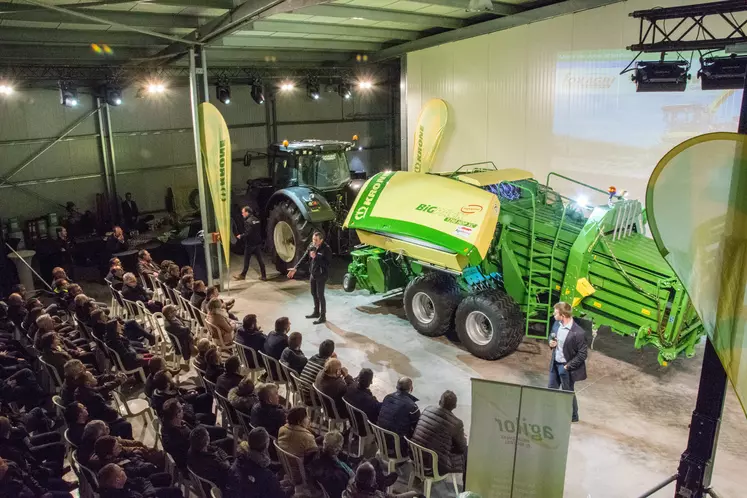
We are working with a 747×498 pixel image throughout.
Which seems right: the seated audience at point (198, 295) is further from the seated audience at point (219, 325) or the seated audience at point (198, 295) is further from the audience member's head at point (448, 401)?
the audience member's head at point (448, 401)

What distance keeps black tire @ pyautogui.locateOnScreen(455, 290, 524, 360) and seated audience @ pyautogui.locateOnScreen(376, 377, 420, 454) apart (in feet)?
8.65

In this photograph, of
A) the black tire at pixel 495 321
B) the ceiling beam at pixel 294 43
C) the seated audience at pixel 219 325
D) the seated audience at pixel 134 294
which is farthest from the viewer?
the ceiling beam at pixel 294 43

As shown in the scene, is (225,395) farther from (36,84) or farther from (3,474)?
(36,84)

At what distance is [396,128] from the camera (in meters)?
18.2

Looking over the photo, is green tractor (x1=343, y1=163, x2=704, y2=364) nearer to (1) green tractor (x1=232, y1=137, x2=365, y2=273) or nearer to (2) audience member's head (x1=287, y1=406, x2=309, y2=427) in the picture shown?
(1) green tractor (x1=232, y1=137, x2=365, y2=273)

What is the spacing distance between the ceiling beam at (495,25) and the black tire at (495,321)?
16.7ft

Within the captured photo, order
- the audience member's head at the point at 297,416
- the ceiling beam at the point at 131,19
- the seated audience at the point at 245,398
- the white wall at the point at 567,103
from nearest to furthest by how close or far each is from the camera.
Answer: the audience member's head at the point at 297,416, the seated audience at the point at 245,398, the ceiling beam at the point at 131,19, the white wall at the point at 567,103

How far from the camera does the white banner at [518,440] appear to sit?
3592mm

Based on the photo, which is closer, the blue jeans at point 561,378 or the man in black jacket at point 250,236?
the blue jeans at point 561,378

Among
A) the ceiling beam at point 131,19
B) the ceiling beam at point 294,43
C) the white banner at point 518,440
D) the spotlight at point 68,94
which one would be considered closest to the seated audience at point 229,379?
the white banner at point 518,440

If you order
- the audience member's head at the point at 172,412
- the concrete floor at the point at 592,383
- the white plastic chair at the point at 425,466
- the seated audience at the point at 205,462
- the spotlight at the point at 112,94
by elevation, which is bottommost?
the concrete floor at the point at 592,383

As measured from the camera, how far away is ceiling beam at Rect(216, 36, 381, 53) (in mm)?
11500

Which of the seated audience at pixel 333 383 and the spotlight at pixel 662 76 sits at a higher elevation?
the spotlight at pixel 662 76

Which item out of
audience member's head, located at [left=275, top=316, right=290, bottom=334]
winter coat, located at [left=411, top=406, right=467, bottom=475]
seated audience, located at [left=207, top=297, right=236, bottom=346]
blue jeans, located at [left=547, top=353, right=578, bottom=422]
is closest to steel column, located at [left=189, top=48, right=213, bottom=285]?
seated audience, located at [left=207, top=297, right=236, bottom=346]
